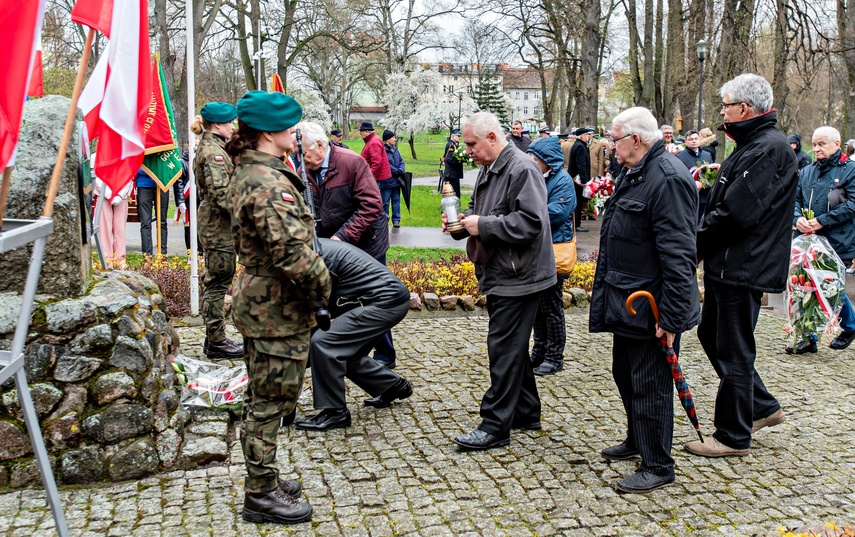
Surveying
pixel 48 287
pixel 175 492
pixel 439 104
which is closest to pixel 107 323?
pixel 48 287

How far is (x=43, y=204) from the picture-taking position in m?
4.48

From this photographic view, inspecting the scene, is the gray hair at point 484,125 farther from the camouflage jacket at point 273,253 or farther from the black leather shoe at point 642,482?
the black leather shoe at point 642,482

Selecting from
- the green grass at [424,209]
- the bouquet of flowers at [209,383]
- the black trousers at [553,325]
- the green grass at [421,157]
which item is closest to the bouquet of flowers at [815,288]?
the black trousers at [553,325]

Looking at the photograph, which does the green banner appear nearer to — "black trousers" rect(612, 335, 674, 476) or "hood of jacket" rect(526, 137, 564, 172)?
"hood of jacket" rect(526, 137, 564, 172)

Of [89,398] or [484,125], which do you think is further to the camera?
[484,125]

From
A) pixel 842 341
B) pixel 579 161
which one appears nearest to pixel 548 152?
pixel 842 341

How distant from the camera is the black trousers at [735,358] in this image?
4867 mm

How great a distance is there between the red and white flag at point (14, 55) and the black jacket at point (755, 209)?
12.0 ft

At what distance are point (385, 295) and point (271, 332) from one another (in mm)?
1537

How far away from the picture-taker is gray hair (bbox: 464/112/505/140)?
497cm

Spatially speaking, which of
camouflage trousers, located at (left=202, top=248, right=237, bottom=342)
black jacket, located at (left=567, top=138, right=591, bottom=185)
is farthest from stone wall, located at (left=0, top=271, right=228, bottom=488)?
black jacket, located at (left=567, top=138, right=591, bottom=185)

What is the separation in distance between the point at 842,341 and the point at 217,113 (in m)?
5.87

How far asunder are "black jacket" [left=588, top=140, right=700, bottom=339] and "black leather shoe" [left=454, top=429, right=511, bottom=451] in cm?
98

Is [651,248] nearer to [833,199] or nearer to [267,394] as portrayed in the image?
[267,394]
